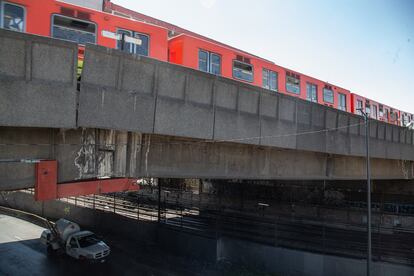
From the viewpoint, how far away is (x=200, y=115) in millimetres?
10422

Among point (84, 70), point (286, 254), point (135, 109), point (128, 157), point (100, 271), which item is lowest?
point (100, 271)

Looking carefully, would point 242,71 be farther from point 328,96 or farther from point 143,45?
point 328,96

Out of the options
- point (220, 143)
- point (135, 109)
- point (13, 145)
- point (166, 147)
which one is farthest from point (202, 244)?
point (13, 145)

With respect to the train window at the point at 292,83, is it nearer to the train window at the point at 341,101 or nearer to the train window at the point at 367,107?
the train window at the point at 341,101

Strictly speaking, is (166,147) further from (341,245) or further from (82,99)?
(341,245)

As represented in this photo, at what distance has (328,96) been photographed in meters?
22.2

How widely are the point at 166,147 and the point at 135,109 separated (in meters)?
2.09

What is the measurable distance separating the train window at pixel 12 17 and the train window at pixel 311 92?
51.2 ft

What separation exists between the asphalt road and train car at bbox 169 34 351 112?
36.0 ft

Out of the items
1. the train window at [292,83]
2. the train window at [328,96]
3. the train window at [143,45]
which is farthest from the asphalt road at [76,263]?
the train window at [328,96]

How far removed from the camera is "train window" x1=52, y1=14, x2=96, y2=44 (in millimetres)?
9914

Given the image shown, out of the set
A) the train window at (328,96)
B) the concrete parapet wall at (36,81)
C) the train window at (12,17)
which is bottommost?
the concrete parapet wall at (36,81)

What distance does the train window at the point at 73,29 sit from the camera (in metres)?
9.91

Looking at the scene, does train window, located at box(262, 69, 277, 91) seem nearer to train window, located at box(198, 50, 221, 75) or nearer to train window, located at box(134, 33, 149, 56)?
train window, located at box(198, 50, 221, 75)
